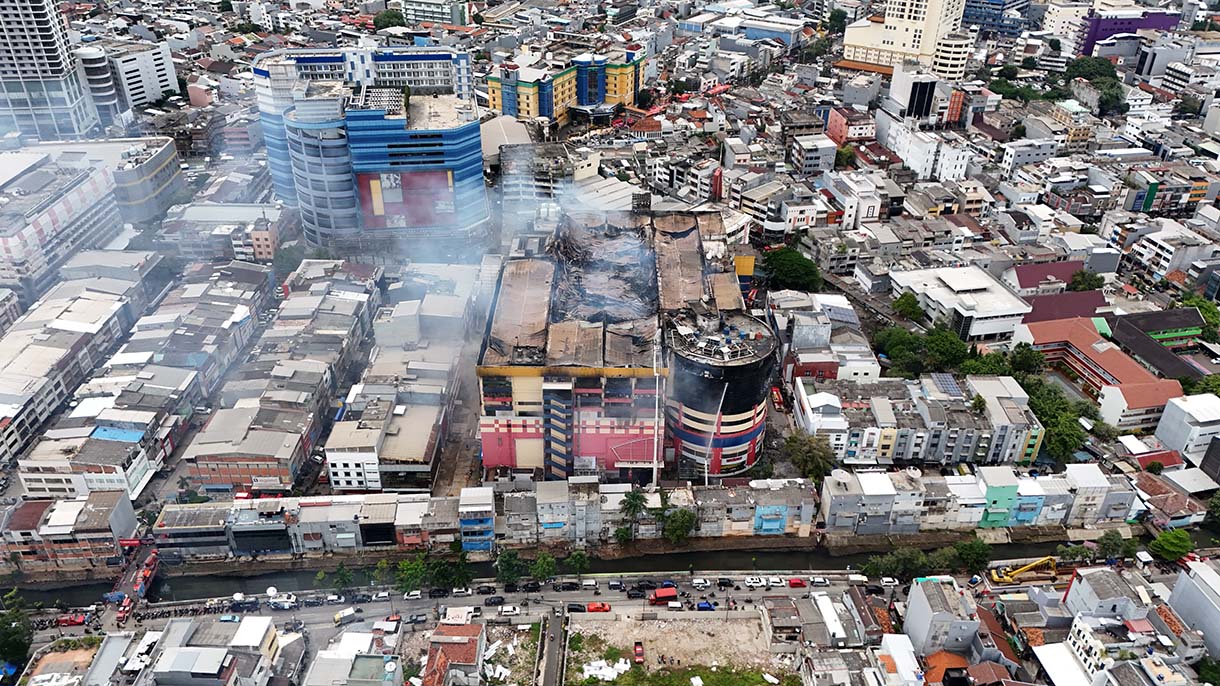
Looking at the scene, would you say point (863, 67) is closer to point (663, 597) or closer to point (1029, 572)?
point (1029, 572)

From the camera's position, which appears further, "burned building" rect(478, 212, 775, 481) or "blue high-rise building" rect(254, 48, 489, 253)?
"blue high-rise building" rect(254, 48, 489, 253)

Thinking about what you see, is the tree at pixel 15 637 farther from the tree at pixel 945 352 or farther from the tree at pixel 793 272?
the tree at pixel 945 352

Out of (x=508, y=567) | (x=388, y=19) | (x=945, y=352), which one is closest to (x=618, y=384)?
(x=508, y=567)

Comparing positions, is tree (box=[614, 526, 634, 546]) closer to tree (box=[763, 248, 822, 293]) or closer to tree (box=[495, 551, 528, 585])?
tree (box=[495, 551, 528, 585])

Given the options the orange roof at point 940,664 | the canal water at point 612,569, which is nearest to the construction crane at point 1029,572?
the canal water at point 612,569

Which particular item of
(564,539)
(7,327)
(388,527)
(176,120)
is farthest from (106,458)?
(176,120)

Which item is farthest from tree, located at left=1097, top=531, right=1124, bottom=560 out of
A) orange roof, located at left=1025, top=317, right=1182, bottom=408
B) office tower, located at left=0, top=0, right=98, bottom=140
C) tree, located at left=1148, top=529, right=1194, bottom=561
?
office tower, located at left=0, top=0, right=98, bottom=140

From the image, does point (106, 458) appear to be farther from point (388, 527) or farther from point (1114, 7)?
point (1114, 7)
